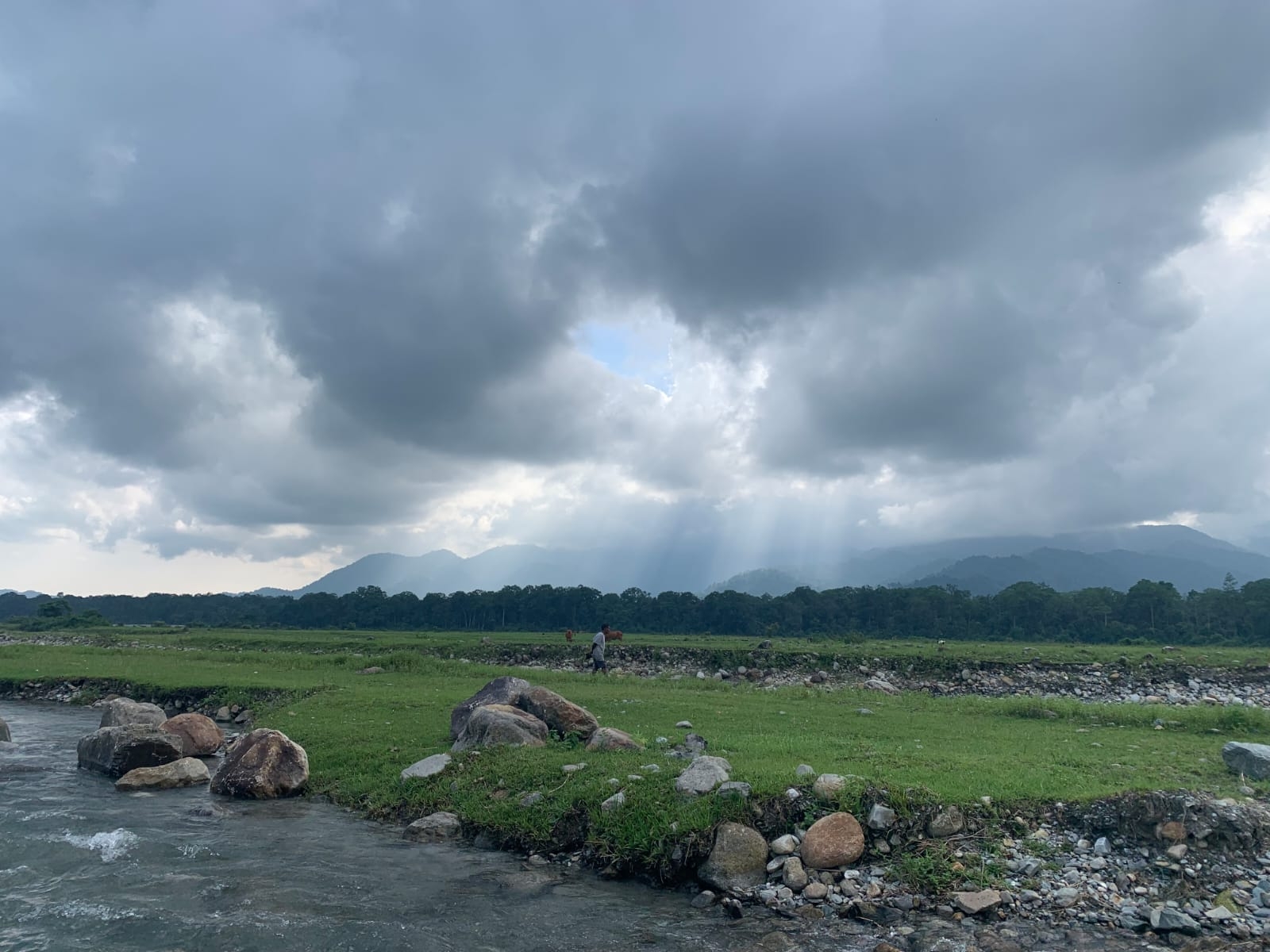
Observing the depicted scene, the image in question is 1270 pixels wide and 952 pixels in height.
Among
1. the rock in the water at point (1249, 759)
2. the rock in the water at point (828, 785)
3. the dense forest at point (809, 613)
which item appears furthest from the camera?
the dense forest at point (809, 613)

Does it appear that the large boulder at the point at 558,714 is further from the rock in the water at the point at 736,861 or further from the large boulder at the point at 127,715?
the large boulder at the point at 127,715

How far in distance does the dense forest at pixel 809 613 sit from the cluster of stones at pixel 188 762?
69.9 meters

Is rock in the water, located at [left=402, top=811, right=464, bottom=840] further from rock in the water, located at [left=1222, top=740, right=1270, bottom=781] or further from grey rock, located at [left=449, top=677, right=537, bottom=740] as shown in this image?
rock in the water, located at [left=1222, top=740, right=1270, bottom=781]

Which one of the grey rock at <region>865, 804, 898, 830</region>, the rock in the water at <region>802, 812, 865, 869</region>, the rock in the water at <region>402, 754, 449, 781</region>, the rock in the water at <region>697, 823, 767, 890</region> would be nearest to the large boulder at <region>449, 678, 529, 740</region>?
the rock in the water at <region>402, 754, 449, 781</region>

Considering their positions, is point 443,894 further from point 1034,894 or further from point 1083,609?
point 1083,609

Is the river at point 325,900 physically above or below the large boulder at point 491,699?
below

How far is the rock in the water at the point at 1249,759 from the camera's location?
1423 cm

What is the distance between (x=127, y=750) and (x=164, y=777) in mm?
1688

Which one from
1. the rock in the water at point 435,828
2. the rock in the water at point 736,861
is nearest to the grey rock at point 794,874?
the rock in the water at point 736,861

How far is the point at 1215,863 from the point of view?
35.3 feet

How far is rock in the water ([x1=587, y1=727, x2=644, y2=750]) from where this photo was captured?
16444 mm

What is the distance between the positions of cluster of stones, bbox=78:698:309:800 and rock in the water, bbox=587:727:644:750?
22.6 feet

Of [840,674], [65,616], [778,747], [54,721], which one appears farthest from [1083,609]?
[65,616]

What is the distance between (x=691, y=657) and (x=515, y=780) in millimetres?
42747
